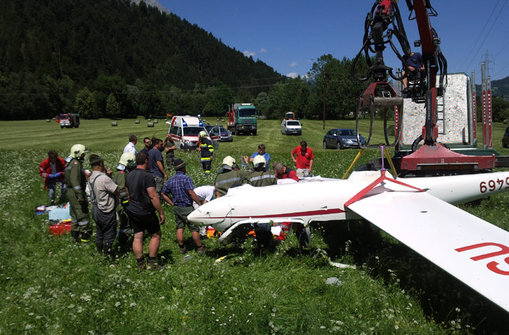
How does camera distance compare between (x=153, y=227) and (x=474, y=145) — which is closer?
(x=153, y=227)

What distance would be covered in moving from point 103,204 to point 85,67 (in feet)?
494

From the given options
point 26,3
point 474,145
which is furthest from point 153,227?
point 26,3

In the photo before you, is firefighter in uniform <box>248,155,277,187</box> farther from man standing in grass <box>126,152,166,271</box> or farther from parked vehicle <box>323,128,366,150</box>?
parked vehicle <box>323,128,366,150</box>

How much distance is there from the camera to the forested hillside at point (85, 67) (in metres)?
86.5

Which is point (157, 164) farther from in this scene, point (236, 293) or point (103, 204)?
point (236, 293)

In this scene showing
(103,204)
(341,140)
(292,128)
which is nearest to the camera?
(103,204)

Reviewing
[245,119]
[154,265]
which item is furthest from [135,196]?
[245,119]

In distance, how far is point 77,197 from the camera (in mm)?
6812

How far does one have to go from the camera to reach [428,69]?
28.3ft

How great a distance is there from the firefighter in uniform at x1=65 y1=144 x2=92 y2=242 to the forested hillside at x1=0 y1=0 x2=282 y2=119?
284ft

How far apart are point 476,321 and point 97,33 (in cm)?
19029

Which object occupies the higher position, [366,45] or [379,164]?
[366,45]

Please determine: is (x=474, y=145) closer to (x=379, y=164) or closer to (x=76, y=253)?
(x=379, y=164)

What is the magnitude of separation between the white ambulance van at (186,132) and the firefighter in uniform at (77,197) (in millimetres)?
16493
